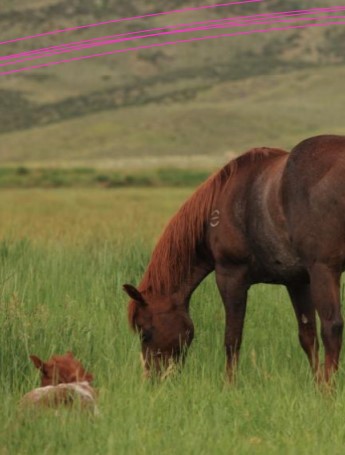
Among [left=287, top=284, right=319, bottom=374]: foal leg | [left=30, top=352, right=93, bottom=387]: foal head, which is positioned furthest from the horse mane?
[left=30, top=352, right=93, bottom=387]: foal head

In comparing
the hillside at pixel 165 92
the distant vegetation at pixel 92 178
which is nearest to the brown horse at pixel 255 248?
Result: the distant vegetation at pixel 92 178

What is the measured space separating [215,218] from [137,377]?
1165mm

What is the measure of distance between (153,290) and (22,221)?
12.0 metres

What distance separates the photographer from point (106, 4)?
271 feet

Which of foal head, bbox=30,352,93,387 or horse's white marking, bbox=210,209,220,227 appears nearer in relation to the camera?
foal head, bbox=30,352,93,387

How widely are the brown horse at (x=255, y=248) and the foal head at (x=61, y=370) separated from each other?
1.12m

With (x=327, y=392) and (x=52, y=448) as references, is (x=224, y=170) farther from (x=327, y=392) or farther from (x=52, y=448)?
(x=52, y=448)

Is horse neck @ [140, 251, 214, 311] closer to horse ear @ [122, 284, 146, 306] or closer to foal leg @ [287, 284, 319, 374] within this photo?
horse ear @ [122, 284, 146, 306]

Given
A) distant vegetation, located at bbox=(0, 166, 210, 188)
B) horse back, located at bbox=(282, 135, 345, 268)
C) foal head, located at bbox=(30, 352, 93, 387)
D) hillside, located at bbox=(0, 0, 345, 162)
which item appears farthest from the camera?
hillside, located at bbox=(0, 0, 345, 162)

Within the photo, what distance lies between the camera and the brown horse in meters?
6.07

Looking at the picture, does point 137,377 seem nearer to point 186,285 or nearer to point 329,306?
point 186,285

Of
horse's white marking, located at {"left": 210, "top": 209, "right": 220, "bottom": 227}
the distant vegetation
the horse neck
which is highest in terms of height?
horse's white marking, located at {"left": 210, "top": 209, "right": 220, "bottom": 227}

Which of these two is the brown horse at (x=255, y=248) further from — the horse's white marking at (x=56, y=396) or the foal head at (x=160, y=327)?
the horse's white marking at (x=56, y=396)

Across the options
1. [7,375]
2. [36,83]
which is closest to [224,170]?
[7,375]
